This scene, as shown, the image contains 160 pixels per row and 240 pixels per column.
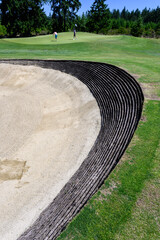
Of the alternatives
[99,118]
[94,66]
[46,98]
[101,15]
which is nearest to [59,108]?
[46,98]

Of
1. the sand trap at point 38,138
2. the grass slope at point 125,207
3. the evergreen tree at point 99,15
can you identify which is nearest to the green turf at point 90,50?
the sand trap at point 38,138

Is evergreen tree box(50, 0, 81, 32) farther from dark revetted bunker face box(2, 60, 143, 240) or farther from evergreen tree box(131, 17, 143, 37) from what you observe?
dark revetted bunker face box(2, 60, 143, 240)

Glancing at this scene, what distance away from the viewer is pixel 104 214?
6699 mm

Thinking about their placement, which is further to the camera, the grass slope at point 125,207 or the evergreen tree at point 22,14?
the evergreen tree at point 22,14

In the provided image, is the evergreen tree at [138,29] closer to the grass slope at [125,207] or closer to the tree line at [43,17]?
the tree line at [43,17]

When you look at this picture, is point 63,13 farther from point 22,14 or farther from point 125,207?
point 125,207

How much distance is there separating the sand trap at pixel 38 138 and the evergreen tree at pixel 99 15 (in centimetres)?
5809

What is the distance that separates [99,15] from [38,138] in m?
71.0

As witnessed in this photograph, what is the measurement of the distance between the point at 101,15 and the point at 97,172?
75519 mm

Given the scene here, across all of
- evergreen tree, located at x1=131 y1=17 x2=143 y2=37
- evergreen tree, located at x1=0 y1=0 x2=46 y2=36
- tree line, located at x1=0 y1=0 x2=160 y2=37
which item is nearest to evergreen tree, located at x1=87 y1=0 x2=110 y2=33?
tree line, located at x1=0 y1=0 x2=160 y2=37

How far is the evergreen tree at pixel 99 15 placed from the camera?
232 feet

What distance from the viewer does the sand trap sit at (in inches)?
375

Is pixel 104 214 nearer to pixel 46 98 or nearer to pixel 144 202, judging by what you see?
pixel 144 202

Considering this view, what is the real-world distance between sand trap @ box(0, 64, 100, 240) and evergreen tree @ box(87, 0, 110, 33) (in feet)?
191
